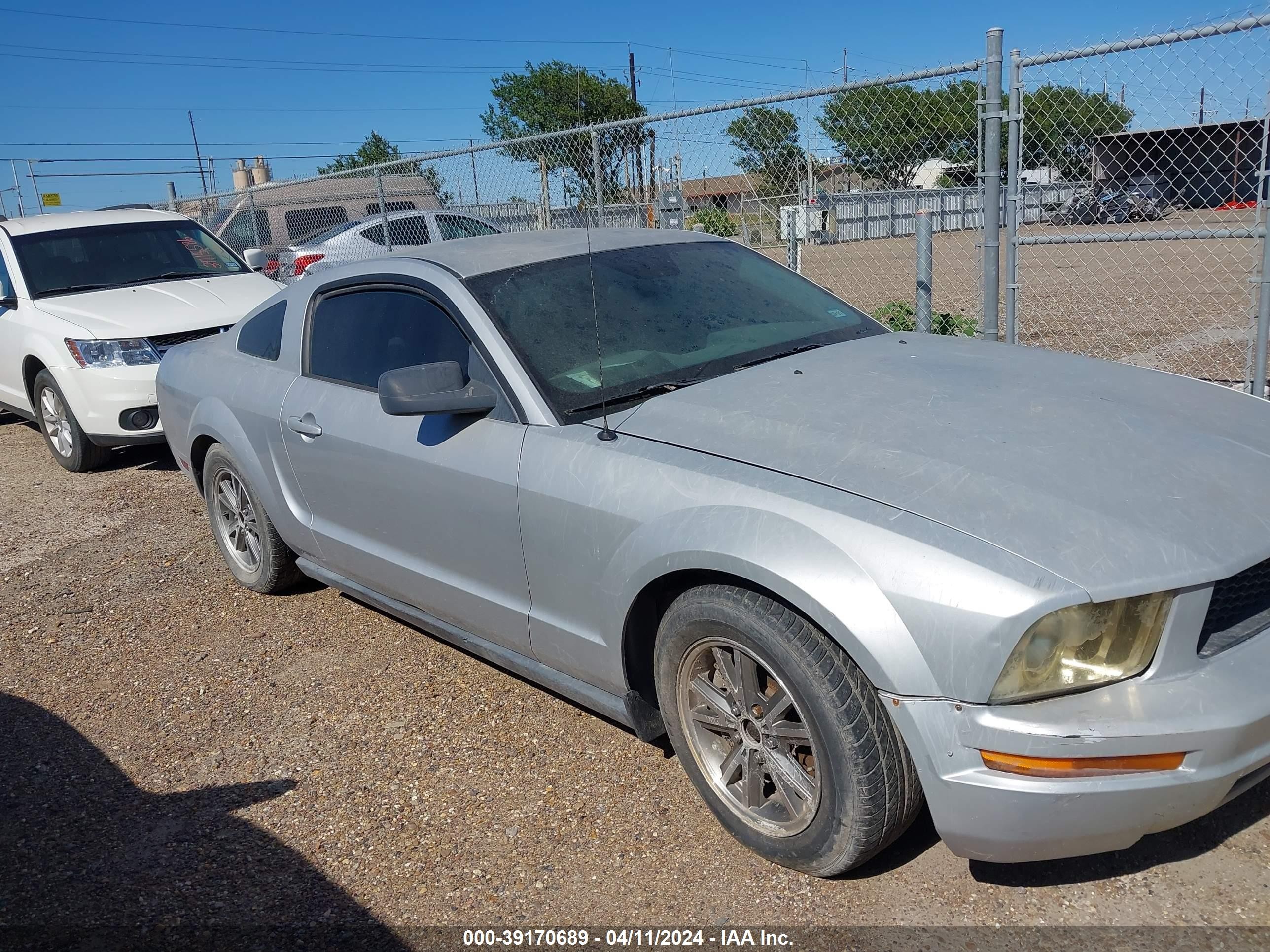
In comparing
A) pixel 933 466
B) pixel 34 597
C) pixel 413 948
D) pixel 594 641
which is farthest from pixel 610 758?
pixel 34 597

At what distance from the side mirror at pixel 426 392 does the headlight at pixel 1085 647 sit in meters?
1.80

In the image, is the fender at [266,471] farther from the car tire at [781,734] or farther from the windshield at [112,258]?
the windshield at [112,258]

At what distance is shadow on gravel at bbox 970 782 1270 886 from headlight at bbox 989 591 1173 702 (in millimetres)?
644

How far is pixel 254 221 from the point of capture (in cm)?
1470

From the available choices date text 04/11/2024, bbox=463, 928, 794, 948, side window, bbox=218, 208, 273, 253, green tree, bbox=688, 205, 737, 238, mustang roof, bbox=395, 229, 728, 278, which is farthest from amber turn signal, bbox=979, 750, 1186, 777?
side window, bbox=218, 208, 273, 253

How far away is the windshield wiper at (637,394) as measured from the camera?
3.26 meters

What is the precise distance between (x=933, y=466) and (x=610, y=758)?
4.82ft

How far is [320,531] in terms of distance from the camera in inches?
165

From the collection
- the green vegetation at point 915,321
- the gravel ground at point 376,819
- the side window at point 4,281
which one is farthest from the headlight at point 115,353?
the green vegetation at point 915,321

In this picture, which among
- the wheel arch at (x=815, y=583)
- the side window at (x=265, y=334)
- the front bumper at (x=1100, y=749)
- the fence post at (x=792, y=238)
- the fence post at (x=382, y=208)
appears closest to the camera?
the front bumper at (x=1100, y=749)

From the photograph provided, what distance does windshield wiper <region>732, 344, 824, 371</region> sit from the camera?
3533mm

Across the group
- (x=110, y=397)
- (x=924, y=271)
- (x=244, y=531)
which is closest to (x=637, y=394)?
(x=244, y=531)

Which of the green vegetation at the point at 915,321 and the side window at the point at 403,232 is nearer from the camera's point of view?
the green vegetation at the point at 915,321

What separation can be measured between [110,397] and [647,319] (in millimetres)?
Answer: 5113
